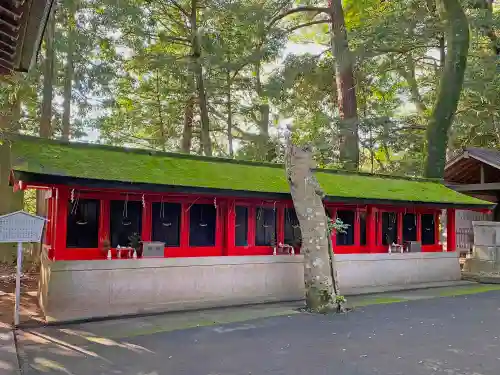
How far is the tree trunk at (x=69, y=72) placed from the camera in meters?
13.3

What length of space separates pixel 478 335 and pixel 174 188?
624cm

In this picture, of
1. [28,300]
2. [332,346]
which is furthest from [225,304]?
[28,300]

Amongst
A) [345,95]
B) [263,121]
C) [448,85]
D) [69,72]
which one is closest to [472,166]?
[448,85]

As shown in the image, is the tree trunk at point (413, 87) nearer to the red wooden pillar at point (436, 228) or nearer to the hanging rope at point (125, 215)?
the red wooden pillar at point (436, 228)

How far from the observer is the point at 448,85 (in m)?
16.9

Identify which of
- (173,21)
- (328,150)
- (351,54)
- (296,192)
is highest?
(173,21)

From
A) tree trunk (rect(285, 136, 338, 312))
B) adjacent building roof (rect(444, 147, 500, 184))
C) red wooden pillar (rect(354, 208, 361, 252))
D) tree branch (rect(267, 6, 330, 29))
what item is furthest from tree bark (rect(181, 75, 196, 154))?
adjacent building roof (rect(444, 147, 500, 184))

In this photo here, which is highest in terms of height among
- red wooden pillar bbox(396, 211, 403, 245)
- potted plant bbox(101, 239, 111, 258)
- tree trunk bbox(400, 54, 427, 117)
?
tree trunk bbox(400, 54, 427, 117)

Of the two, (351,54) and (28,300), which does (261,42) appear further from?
(28,300)

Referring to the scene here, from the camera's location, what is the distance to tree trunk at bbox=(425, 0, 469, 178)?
54.5ft

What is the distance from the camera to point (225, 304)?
9812mm

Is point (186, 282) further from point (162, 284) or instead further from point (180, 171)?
point (180, 171)

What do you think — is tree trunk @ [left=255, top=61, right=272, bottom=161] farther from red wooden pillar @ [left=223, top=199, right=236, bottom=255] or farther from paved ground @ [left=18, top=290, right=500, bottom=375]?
paved ground @ [left=18, top=290, right=500, bottom=375]

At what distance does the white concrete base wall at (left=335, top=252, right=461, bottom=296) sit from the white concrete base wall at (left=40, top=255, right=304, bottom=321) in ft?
4.77
